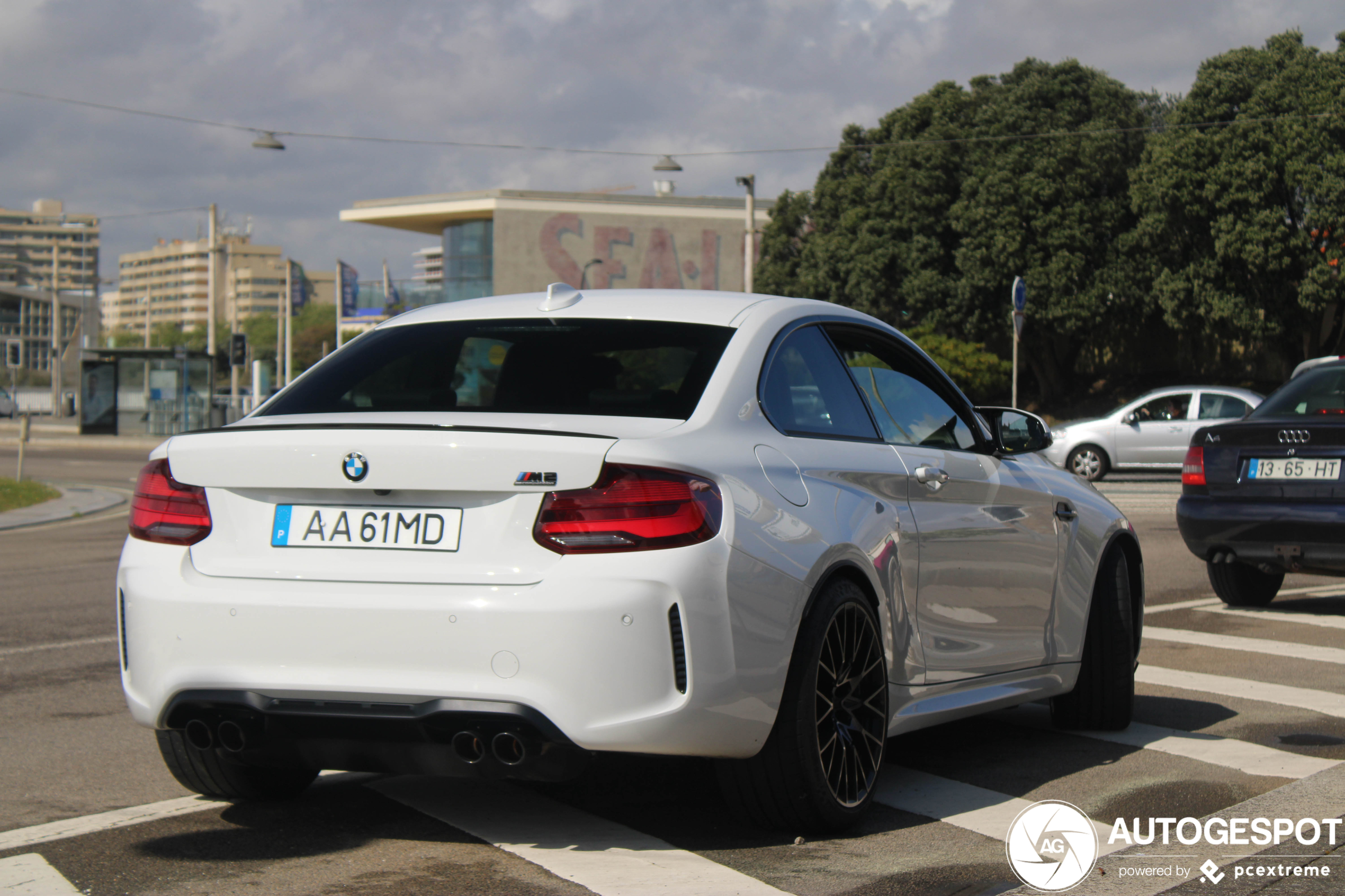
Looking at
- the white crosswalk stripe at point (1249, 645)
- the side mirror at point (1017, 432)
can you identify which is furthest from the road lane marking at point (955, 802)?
the white crosswalk stripe at point (1249, 645)

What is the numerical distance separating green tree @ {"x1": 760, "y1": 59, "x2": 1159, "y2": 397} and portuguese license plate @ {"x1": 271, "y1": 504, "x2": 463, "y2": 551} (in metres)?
40.6

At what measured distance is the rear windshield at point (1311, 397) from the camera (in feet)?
31.2

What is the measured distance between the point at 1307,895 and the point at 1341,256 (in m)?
38.1

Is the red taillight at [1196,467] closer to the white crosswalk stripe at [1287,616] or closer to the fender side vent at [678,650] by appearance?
the white crosswalk stripe at [1287,616]

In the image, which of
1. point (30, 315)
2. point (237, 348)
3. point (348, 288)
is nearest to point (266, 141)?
point (237, 348)

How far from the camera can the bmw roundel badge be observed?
385 cm

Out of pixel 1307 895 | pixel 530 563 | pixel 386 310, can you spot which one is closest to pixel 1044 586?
pixel 1307 895

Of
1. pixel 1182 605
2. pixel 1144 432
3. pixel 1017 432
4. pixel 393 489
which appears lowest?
pixel 1182 605

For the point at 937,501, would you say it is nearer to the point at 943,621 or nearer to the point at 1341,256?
the point at 943,621

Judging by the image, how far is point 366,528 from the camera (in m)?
3.87

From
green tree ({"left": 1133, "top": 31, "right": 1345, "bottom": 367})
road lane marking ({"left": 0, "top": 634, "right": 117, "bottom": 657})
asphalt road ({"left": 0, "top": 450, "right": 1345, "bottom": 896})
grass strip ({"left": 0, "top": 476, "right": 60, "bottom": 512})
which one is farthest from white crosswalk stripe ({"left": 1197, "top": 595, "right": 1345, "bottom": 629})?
green tree ({"left": 1133, "top": 31, "right": 1345, "bottom": 367})

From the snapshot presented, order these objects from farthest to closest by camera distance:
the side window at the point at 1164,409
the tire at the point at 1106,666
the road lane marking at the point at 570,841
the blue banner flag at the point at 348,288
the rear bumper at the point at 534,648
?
the blue banner flag at the point at 348,288, the side window at the point at 1164,409, the tire at the point at 1106,666, the road lane marking at the point at 570,841, the rear bumper at the point at 534,648

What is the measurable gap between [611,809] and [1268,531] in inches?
239

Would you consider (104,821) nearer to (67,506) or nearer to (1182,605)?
(1182,605)
